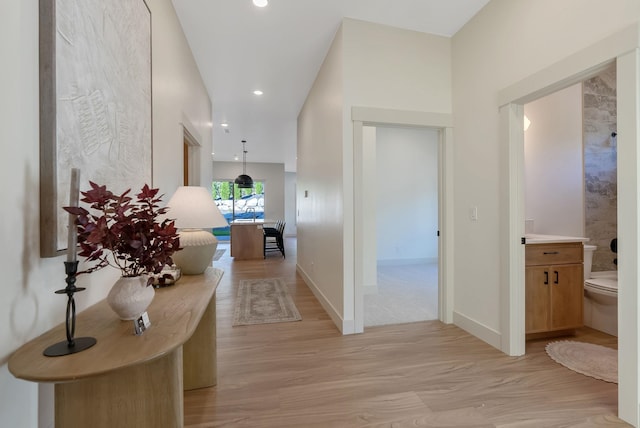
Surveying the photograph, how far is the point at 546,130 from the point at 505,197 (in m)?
1.79

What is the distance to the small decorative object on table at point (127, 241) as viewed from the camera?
94 centimetres

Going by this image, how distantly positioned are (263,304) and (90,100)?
113 inches

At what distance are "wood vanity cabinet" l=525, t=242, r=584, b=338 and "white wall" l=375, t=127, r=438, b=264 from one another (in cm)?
344

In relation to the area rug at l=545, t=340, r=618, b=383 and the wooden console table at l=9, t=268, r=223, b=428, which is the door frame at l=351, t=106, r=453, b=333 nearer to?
the area rug at l=545, t=340, r=618, b=383

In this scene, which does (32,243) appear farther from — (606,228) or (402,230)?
(402,230)

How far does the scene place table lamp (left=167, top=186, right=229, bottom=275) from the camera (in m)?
1.73

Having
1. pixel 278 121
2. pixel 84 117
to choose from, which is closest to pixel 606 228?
pixel 84 117

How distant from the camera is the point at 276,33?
2957 mm

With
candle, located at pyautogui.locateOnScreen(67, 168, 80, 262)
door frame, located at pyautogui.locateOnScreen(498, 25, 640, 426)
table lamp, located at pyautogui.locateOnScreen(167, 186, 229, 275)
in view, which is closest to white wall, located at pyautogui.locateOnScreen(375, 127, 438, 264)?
door frame, located at pyautogui.locateOnScreen(498, 25, 640, 426)

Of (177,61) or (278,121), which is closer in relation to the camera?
(177,61)

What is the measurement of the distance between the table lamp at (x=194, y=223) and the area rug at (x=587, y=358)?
280cm

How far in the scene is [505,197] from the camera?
7.64 ft

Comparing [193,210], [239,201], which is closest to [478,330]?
[193,210]

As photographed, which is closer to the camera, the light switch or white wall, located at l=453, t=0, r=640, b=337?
white wall, located at l=453, t=0, r=640, b=337
